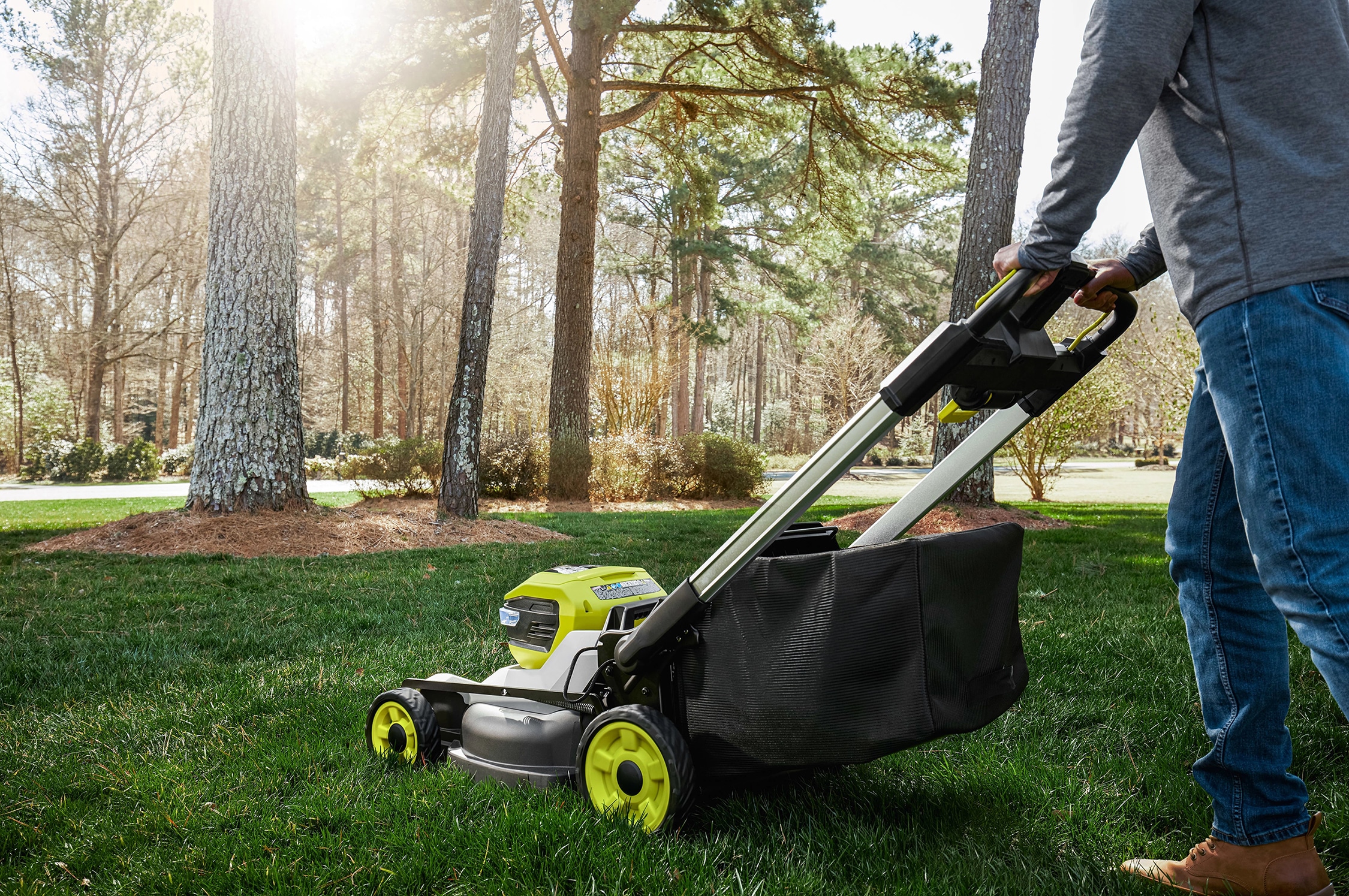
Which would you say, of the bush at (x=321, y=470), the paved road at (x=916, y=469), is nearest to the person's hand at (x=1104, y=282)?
the paved road at (x=916, y=469)

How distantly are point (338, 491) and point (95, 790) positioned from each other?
46.9ft

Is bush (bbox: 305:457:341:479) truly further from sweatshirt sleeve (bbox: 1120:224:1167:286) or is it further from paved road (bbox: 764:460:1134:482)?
sweatshirt sleeve (bbox: 1120:224:1167:286)

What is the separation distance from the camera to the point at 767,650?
190 centimetres

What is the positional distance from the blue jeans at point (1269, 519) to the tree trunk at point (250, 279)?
7.48m

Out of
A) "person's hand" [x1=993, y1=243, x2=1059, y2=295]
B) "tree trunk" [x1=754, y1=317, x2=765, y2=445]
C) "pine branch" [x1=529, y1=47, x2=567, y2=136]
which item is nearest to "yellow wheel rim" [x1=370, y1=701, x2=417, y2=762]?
"person's hand" [x1=993, y1=243, x2=1059, y2=295]

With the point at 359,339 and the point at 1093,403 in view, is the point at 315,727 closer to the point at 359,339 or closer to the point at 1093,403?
the point at 1093,403

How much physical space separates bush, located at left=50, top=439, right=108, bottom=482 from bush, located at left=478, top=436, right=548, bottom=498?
12433 mm

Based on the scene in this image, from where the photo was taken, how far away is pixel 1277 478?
1.41 m

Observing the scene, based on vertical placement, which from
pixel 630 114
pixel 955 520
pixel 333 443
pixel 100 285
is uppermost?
pixel 630 114

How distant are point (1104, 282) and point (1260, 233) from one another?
0.41m

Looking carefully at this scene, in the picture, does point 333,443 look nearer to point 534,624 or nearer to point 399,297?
point 399,297

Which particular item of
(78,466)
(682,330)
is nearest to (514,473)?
(682,330)

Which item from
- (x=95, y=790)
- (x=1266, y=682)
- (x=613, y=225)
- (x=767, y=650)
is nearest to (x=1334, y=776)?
(x=1266, y=682)

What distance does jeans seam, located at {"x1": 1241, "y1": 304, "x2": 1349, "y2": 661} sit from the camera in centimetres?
138
